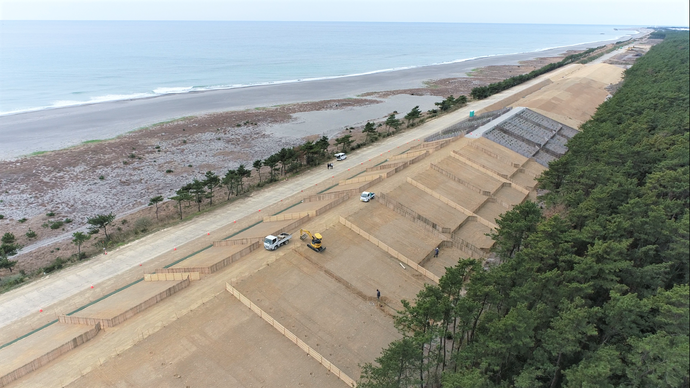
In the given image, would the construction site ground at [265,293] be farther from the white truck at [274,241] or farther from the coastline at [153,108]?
the coastline at [153,108]

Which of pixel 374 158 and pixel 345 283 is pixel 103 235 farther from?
pixel 374 158

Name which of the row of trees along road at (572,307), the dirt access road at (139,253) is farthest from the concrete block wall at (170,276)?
the row of trees along road at (572,307)

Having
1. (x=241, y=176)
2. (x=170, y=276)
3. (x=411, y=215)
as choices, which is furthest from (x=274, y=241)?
(x=241, y=176)

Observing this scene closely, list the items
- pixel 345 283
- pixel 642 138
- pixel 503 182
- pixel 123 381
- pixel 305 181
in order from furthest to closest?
pixel 305 181 < pixel 503 182 < pixel 642 138 < pixel 345 283 < pixel 123 381

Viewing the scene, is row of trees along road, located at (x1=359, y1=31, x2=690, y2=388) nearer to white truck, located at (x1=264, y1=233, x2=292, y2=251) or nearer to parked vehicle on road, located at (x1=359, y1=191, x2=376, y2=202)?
white truck, located at (x1=264, y1=233, x2=292, y2=251)

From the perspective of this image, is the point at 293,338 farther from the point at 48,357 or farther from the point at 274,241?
the point at 48,357

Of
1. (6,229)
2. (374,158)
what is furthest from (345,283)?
(6,229)

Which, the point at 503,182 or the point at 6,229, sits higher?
the point at 503,182
